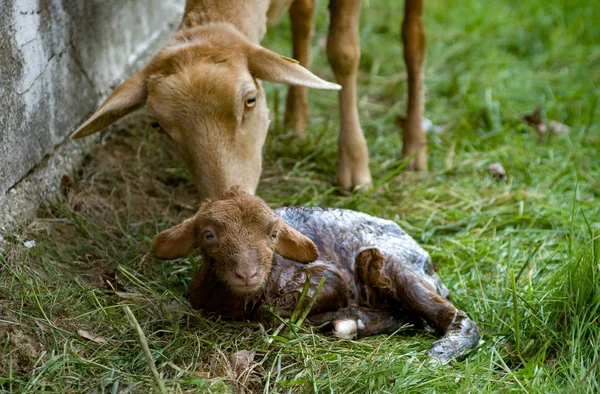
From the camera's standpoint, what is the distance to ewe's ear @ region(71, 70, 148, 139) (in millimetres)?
4652

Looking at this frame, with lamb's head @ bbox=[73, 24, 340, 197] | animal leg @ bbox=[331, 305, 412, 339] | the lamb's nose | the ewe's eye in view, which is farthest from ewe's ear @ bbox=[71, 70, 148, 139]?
animal leg @ bbox=[331, 305, 412, 339]

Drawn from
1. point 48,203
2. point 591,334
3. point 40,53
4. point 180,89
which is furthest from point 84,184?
point 591,334

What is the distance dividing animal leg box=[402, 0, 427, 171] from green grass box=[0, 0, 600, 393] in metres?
0.19

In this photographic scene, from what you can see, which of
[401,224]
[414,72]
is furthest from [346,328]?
[414,72]

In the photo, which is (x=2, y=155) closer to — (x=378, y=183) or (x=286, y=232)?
(x=286, y=232)

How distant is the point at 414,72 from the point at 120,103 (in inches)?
114

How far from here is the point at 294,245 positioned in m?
3.95

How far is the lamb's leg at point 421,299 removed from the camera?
3.98 meters

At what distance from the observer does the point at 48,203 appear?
5066mm

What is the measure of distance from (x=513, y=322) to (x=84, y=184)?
2.83 meters

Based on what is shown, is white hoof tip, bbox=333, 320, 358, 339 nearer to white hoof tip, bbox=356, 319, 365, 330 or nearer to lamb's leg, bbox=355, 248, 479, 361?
white hoof tip, bbox=356, 319, 365, 330

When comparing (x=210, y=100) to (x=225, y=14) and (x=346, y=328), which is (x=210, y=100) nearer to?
(x=225, y=14)

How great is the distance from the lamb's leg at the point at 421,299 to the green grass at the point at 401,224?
87 millimetres

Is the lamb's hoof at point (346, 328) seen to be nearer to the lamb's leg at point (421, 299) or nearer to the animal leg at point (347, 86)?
the lamb's leg at point (421, 299)
